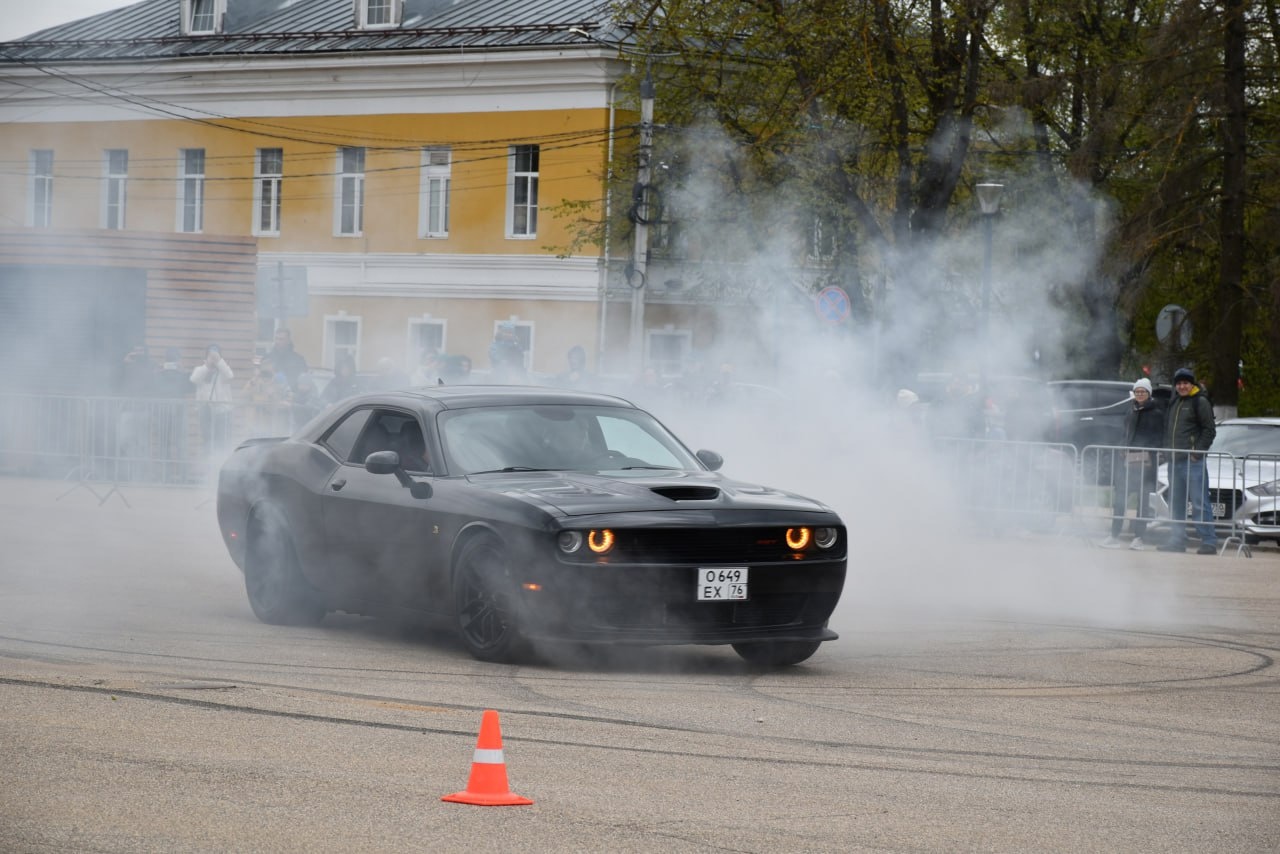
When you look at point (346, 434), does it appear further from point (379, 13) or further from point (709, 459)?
point (379, 13)

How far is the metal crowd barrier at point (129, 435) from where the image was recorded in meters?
21.0

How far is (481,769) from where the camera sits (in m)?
6.01

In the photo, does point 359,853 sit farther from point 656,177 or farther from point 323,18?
point 323,18

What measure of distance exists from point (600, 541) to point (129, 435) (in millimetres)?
13355

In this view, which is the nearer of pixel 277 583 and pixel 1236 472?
pixel 277 583

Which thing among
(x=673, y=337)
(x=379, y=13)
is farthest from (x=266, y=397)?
(x=379, y=13)

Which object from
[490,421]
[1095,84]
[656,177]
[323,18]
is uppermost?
[323,18]

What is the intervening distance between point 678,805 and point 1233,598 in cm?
914

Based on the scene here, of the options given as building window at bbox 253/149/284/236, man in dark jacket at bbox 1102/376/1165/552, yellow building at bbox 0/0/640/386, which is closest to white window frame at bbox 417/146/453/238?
yellow building at bbox 0/0/640/386

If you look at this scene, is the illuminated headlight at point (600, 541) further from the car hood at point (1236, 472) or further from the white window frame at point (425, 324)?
the white window frame at point (425, 324)

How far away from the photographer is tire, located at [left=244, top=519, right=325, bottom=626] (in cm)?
1066

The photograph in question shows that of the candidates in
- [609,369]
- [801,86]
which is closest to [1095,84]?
[801,86]

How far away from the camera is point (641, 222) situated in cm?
2589

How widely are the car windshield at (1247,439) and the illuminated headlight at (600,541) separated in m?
14.3
